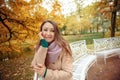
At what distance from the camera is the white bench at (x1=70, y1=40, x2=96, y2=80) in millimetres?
2917

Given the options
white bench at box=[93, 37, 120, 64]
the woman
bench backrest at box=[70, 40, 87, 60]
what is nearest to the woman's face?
the woman

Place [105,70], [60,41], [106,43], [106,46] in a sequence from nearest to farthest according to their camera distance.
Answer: [60,41] → [105,70] → [106,43] → [106,46]

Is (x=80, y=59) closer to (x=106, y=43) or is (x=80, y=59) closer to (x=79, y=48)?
(x=79, y=48)

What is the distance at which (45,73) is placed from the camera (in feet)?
2.56

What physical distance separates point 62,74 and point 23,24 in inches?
95.7

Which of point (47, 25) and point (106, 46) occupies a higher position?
point (47, 25)

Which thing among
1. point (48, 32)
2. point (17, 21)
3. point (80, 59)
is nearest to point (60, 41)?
point (48, 32)

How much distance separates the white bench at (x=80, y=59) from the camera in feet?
9.57

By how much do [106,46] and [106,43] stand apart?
160 mm

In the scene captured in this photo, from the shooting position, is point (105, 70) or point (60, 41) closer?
point (60, 41)

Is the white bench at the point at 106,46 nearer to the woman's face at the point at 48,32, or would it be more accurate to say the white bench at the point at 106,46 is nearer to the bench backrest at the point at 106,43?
the bench backrest at the point at 106,43

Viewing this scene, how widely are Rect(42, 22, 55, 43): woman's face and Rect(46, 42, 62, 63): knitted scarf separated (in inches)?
1.3

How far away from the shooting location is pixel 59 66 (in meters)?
0.84

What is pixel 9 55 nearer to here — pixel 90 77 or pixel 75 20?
pixel 75 20
